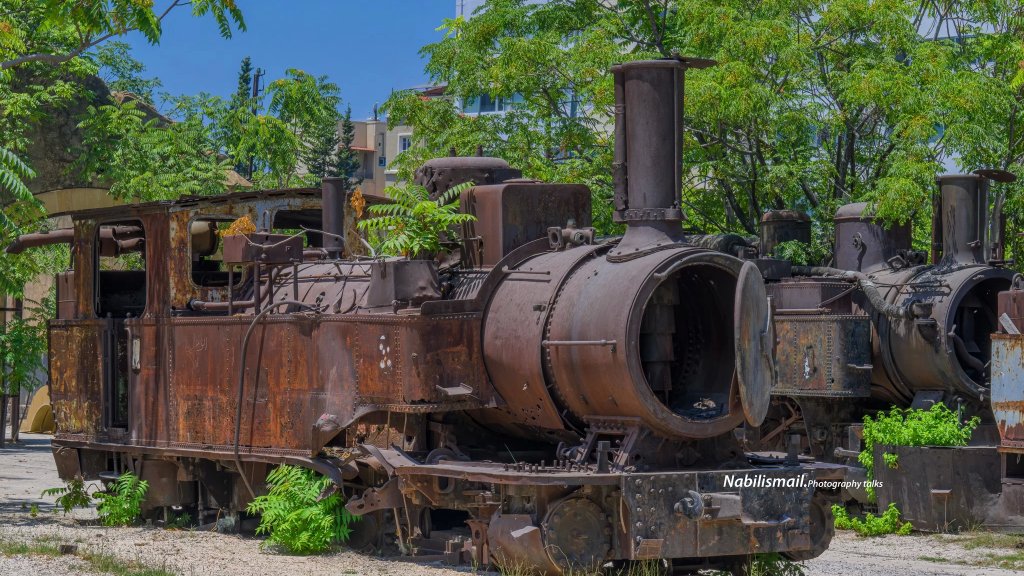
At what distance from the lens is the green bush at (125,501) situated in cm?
1286

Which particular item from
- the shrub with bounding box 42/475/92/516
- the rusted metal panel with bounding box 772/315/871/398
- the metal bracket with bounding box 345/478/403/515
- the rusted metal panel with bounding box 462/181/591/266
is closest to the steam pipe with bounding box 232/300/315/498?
the metal bracket with bounding box 345/478/403/515

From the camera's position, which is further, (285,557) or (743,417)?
(285,557)

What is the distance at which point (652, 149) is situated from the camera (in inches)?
378

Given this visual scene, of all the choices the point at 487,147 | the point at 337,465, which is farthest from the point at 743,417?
the point at 487,147

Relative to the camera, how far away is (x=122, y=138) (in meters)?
25.1

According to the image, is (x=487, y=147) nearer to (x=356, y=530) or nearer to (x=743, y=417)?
(x=356, y=530)

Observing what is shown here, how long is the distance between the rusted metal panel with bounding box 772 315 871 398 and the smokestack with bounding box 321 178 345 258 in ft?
14.8

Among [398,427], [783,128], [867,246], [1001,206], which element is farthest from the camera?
A: [783,128]

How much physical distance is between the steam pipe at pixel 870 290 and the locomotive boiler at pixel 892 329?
1 centimetres

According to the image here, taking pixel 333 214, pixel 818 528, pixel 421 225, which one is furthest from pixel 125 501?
pixel 818 528

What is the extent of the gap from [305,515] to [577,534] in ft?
8.64

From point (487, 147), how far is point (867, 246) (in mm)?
6659

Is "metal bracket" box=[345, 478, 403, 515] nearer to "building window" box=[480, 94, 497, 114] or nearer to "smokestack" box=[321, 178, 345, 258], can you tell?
"smokestack" box=[321, 178, 345, 258]

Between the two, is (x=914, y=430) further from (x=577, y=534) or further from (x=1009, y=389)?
(x=577, y=534)
